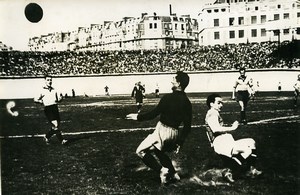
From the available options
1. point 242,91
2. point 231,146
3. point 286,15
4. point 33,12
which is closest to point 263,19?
point 286,15

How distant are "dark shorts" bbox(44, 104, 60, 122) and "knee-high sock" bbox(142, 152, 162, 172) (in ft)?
4.12

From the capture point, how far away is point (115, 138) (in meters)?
4.30

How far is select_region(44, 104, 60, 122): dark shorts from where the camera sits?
4148 mm

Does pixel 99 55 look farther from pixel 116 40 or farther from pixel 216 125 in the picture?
pixel 216 125

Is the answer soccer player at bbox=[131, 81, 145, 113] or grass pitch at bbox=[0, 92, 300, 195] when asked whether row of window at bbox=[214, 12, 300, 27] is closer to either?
grass pitch at bbox=[0, 92, 300, 195]

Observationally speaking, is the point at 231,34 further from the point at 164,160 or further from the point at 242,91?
the point at 164,160

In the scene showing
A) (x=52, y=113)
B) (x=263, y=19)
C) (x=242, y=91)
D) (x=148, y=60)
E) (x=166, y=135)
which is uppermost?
(x=263, y=19)

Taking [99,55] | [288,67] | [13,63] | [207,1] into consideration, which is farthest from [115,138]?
[288,67]

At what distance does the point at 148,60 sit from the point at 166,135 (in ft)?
5.84

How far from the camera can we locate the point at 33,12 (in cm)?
405

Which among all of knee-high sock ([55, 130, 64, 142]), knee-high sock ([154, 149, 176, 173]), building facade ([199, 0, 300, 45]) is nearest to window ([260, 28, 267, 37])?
building facade ([199, 0, 300, 45])

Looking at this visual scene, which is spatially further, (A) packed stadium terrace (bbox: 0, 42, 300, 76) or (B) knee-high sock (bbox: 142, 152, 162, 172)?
(A) packed stadium terrace (bbox: 0, 42, 300, 76)

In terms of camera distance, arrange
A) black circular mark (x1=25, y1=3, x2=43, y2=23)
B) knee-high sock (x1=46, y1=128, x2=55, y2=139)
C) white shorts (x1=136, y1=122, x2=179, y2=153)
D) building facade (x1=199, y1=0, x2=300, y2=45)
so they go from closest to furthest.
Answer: white shorts (x1=136, y1=122, x2=179, y2=153)
black circular mark (x1=25, y1=3, x2=43, y2=23)
knee-high sock (x1=46, y1=128, x2=55, y2=139)
building facade (x1=199, y1=0, x2=300, y2=45)

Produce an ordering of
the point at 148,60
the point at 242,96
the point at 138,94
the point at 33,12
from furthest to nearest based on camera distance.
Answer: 1. the point at 148,60
2. the point at 242,96
3. the point at 138,94
4. the point at 33,12
